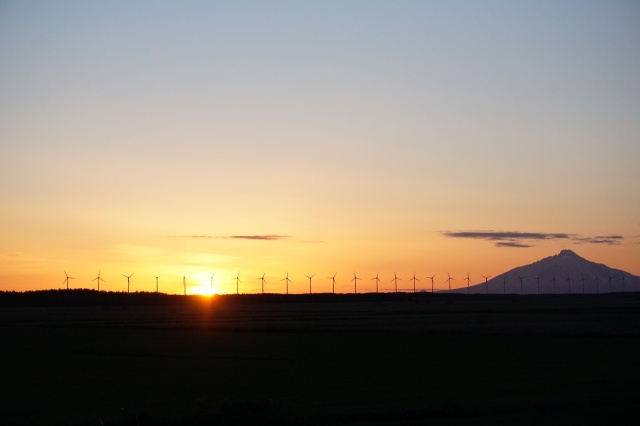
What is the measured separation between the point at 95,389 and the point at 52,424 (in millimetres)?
7549

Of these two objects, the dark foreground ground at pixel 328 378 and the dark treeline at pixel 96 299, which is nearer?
the dark foreground ground at pixel 328 378

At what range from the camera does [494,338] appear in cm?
5219

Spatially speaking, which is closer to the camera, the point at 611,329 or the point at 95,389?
the point at 95,389

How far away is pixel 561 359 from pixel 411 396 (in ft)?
45.9

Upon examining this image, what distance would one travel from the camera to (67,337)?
199ft

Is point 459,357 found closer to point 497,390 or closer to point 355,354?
point 355,354

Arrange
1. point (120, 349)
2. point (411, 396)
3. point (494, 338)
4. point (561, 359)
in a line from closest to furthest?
point (411, 396)
point (561, 359)
point (120, 349)
point (494, 338)

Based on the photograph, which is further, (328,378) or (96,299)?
(96,299)

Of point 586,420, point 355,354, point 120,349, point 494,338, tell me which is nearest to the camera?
point 586,420

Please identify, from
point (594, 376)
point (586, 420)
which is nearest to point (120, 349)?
point (594, 376)

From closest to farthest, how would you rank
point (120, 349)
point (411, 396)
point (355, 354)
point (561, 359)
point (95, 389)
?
point (411, 396) → point (95, 389) → point (561, 359) → point (355, 354) → point (120, 349)

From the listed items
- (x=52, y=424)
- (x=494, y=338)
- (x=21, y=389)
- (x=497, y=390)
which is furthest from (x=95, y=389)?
(x=494, y=338)

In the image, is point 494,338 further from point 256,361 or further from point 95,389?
point 95,389

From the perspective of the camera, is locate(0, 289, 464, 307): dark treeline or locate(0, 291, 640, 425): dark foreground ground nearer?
locate(0, 291, 640, 425): dark foreground ground
